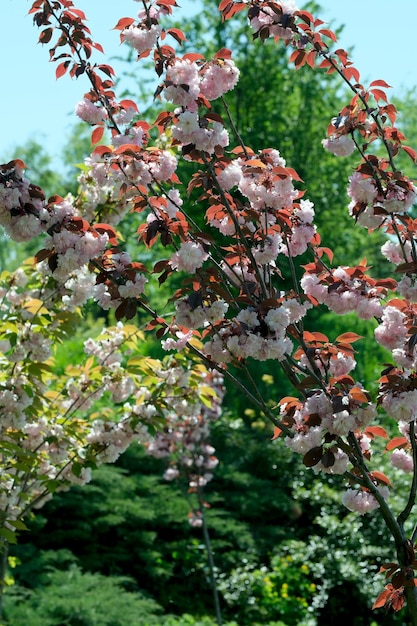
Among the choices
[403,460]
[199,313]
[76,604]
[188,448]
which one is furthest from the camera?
[188,448]

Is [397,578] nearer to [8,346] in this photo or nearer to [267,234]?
[267,234]

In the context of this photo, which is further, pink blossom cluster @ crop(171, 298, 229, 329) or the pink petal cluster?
the pink petal cluster

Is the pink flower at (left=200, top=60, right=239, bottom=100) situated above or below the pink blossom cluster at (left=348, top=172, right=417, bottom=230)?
above

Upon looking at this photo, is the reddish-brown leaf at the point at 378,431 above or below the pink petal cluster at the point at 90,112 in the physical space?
below

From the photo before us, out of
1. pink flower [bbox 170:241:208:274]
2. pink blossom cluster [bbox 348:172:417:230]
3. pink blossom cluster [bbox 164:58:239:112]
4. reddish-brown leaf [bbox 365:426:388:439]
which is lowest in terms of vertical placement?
reddish-brown leaf [bbox 365:426:388:439]

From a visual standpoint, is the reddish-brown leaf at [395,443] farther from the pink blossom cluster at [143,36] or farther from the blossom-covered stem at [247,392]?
the pink blossom cluster at [143,36]

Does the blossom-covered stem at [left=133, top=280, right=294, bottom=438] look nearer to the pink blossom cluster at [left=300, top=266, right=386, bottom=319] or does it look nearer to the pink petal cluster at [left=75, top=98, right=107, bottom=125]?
the pink blossom cluster at [left=300, top=266, right=386, bottom=319]

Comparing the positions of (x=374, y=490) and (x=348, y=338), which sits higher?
(x=348, y=338)

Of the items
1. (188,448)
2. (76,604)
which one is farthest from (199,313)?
(188,448)

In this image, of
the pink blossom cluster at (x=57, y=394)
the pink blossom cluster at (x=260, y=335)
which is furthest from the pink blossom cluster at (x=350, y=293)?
the pink blossom cluster at (x=57, y=394)

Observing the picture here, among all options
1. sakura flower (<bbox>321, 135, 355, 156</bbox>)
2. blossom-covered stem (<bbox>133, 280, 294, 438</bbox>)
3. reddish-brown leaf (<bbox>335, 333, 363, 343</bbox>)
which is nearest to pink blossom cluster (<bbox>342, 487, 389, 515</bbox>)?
blossom-covered stem (<bbox>133, 280, 294, 438</bbox>)

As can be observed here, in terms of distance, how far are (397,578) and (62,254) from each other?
1.39 m

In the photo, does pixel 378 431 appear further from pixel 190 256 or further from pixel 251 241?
pixel 190 256

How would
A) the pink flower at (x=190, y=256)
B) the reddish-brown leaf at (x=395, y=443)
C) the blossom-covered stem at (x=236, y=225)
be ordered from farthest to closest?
the reddish-brown leaf at (x=395, y=443) → the blossom-covered stem at (x=236, y=225) → the pink flower at (x=190, y=256)
